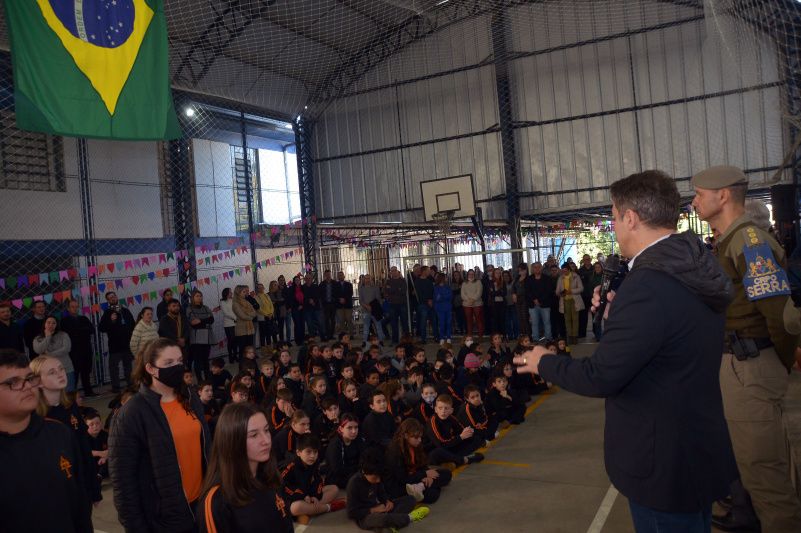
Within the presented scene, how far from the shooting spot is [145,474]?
8.39 feet

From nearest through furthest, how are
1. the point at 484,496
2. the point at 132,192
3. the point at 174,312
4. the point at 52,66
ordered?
the point at 484,496, the point at 52,66, the point at 174,312, the point at 132,192

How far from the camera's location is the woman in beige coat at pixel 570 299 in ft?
36.4

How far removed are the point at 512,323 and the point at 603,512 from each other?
8.27 meters

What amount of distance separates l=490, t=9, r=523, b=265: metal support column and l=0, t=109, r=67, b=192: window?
31.0 feet

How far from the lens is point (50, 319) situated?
27.4 feet

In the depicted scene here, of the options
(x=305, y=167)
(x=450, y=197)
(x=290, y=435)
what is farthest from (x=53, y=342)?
(x=305, y=167)

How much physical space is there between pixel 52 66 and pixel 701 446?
7342 mm

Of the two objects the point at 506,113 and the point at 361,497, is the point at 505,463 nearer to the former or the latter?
the point at 361,497

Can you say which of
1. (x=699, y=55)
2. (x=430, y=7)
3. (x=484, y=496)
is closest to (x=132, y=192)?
(x=430, y=7)

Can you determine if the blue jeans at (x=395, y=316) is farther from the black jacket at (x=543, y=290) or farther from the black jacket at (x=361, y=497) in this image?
the black jacket at (x=361, y=497)

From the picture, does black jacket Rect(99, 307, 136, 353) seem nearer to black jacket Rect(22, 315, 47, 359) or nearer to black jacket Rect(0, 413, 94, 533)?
black jacket Rect(22, 315, 47, 359)

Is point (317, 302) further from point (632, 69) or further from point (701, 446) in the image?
point (701, 446)

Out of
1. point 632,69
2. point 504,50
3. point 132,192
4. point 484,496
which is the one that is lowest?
point 484,496

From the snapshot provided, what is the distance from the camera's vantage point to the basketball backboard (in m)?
14.1
